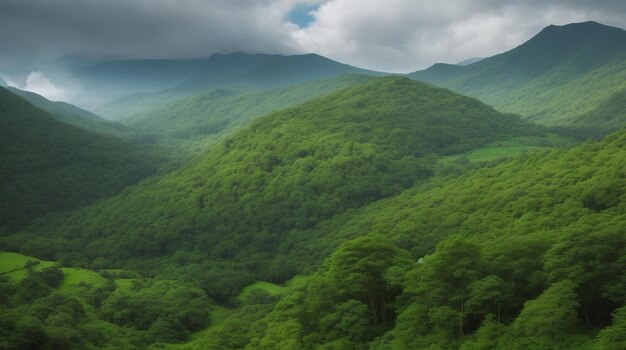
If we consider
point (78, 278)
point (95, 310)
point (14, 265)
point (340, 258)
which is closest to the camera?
point (340, 258)

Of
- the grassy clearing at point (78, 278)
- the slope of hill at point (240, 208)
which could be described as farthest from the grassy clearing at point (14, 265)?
the slope of hill at point (240, 208)

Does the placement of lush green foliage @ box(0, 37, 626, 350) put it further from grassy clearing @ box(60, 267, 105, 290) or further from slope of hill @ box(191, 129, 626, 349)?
grassy clearing @ box(60, 267, 105, 290)

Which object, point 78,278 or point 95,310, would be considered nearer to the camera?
point 95,310

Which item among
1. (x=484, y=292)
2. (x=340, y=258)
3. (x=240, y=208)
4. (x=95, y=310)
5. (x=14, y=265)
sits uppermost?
(x=340, y=258)

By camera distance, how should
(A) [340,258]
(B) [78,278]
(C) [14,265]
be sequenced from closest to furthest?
(A) [340,258]
(B) [78,278]
(C) [14,265]

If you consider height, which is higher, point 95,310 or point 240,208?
point 240,208

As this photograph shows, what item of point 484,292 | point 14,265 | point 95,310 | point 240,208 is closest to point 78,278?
point 14,265

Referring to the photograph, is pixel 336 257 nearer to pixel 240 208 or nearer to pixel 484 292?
pixel 484 292

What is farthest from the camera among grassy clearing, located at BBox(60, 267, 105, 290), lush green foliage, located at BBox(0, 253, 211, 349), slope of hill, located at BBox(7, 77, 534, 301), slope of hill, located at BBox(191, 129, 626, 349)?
slope of hill, located at BBox(7, 77, 534, 301)

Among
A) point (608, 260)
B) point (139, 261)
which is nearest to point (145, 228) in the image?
point (139, 261)

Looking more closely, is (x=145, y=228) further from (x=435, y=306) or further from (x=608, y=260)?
(x=608, y=260)

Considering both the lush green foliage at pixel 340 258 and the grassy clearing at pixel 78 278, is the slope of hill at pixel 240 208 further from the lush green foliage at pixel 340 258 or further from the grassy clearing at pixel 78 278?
the grassy clearing at pixel 78 278

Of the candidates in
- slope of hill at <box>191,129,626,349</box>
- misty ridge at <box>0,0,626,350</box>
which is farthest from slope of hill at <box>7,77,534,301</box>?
slope of hill at <box>191,129,626,349</box>
